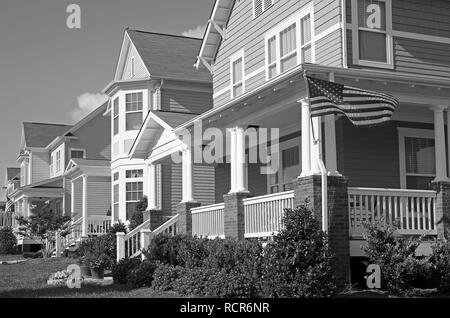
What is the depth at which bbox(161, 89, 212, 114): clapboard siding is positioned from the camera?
29.2 m

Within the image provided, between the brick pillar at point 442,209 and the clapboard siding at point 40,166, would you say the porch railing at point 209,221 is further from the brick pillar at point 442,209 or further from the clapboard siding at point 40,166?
the clapboard siding at point 40,166

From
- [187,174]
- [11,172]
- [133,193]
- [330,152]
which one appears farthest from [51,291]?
[11,172]

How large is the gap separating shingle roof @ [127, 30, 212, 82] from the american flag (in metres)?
16.2

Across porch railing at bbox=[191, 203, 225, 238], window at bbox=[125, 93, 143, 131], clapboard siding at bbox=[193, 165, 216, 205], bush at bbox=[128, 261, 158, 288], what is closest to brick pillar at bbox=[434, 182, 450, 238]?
porch railing at bbox=[191, 203, 225, 238]

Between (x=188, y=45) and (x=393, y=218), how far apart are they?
20187 millimetres

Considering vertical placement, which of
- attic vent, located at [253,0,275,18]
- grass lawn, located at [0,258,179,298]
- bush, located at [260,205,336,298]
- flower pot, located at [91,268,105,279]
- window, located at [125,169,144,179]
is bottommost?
grass lawn, located at [0,258,179,298]

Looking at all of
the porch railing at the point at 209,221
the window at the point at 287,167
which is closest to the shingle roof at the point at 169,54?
the window at the point at 287,167

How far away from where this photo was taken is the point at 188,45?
3338cm

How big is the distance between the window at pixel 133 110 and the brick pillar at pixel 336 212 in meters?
15.9

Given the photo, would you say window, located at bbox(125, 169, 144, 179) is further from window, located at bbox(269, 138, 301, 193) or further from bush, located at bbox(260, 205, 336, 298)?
bush, located at bbox(260, 205, 336, 298)

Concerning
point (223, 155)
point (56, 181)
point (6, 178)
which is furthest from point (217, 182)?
point (6, 178)

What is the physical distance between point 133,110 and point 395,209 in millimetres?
16558
